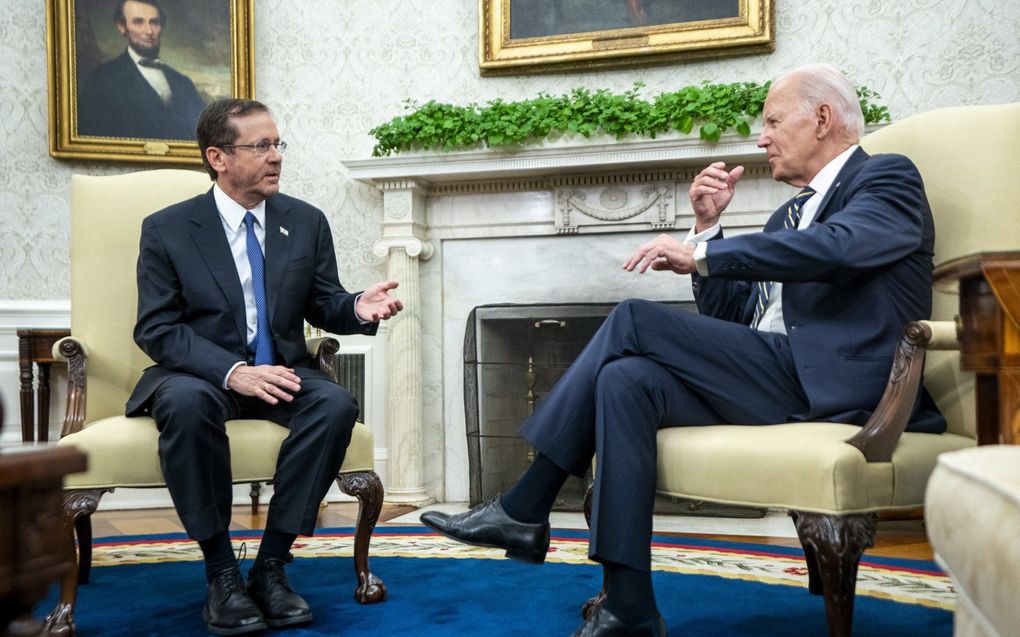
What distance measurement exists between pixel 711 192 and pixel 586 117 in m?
1.83

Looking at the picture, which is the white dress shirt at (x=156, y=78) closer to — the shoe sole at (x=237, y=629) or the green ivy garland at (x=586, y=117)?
the green ivy garland at (x=586, y=117)

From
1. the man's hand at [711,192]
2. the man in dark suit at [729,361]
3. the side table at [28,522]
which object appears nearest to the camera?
the side table at [28,522]

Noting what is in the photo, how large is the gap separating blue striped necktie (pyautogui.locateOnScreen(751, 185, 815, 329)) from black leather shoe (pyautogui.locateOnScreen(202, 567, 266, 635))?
1.47 meters

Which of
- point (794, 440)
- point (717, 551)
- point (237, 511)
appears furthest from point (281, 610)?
point (237, 511)

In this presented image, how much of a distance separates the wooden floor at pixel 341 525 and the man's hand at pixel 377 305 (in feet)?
4.84

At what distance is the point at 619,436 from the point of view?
197 centimetres

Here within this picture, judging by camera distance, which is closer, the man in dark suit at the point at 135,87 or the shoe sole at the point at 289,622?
the shoe sole at the point at 289,622

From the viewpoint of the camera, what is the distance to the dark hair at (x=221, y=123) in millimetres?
2887

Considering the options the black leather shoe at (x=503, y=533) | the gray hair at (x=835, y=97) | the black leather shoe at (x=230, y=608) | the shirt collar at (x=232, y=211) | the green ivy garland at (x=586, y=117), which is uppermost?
the green ivy garland at (x=586, y=117)

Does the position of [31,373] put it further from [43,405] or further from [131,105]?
[131,105]

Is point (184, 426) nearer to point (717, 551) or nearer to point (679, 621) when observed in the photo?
point (679, 621)

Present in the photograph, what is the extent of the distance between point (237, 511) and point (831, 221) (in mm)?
3322

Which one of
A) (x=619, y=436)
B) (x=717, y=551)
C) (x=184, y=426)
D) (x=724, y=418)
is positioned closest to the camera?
(x=619, y=436)

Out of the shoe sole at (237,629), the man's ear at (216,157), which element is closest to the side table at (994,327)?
the shoe sole at (237,629)
